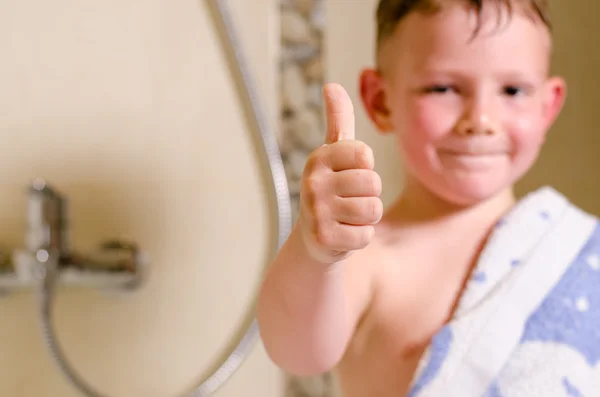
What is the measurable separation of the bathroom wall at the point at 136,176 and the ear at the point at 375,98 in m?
0.20

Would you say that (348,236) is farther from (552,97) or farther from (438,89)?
(552,97)

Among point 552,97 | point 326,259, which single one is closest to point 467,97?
point 552,97

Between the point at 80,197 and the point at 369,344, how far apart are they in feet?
1.34

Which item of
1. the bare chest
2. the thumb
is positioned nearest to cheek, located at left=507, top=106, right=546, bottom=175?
the bare chest

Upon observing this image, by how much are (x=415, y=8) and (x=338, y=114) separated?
8.5 inches

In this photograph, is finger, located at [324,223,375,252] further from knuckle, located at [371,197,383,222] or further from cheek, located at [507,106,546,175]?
cheek, located at [507,106,546,175]

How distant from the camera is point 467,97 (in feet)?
1.78

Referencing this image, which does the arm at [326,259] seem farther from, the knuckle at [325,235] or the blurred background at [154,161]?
the blurred background at [154,161]

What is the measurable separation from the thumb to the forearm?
0.29 ft

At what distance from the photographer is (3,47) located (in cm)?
69

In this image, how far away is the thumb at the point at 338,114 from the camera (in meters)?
0.40

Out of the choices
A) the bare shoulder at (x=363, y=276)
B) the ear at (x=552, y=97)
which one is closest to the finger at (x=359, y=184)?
the bare shoulder at (x=363, y=276)

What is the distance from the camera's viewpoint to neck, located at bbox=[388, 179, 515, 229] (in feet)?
1.93

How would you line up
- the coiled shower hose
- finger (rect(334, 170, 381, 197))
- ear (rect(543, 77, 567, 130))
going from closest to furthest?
finger (rect(334, 170, 381, 197)), ear (rect(543, 77, 567, 130)), the coiled shower hose
